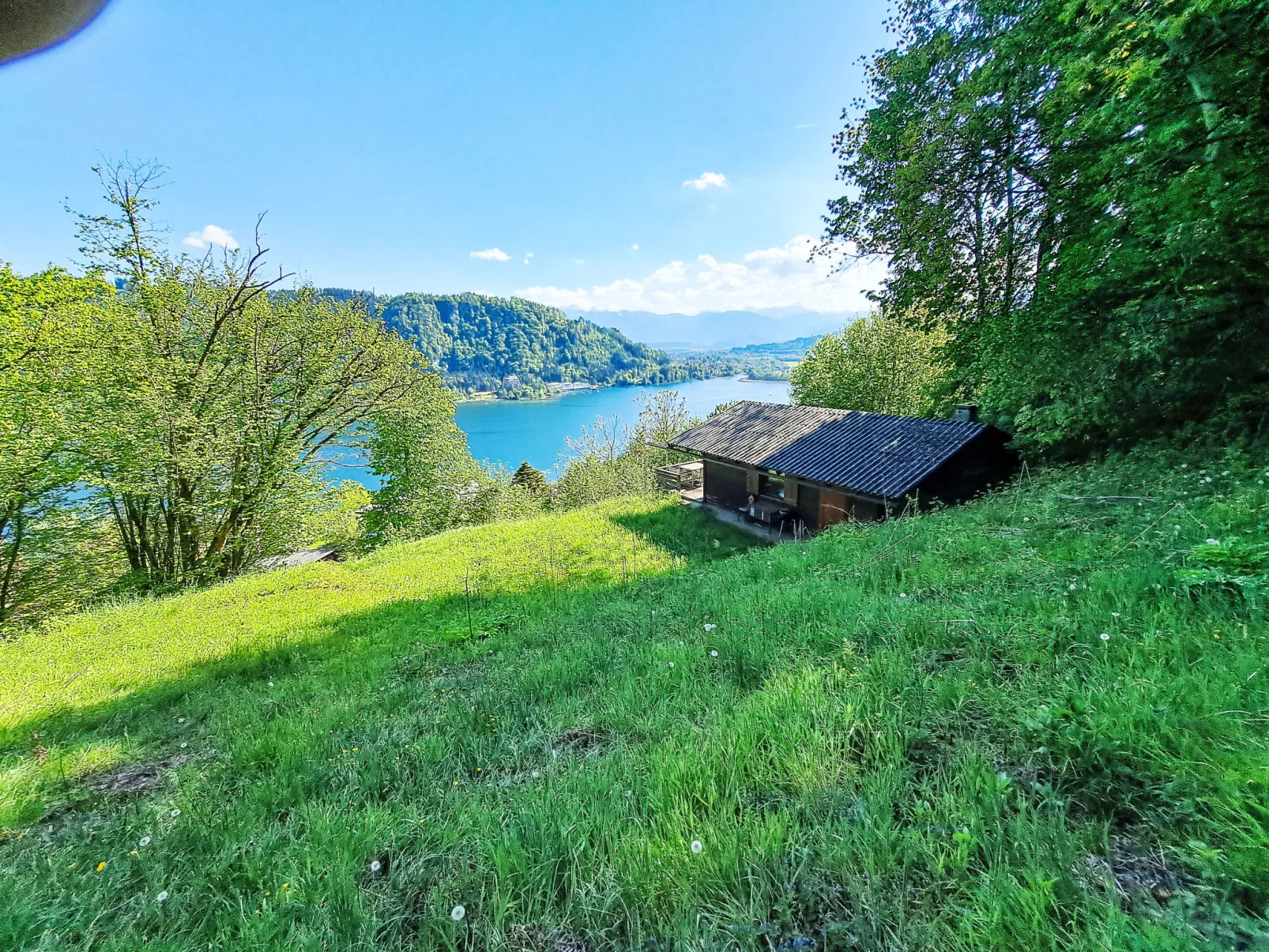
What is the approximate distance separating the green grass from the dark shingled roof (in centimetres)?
787

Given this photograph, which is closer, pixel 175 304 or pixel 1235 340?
pixel 1235 340

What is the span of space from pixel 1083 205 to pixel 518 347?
160m

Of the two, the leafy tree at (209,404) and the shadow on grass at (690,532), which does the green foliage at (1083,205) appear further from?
the leafy tree at (209,404)

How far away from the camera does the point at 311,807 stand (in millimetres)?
2561

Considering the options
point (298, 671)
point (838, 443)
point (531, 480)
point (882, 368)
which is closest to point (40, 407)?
point (298, 671)

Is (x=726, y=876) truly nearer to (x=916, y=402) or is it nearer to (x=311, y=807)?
(x=311, y=807)

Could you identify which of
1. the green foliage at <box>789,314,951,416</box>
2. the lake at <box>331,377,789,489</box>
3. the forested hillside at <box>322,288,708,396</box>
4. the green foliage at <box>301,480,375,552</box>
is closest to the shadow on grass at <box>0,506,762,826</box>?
the green foliage at <box>301,480,375,552</box>

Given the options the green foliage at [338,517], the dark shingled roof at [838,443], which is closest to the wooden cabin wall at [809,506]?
the dark shingled roof at [838,443]

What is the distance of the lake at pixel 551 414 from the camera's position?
72.6m

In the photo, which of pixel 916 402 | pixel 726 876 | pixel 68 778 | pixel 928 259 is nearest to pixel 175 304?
pixel 68 778

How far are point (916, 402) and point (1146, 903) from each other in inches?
1252

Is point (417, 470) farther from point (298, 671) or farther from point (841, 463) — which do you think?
point (841, 463)

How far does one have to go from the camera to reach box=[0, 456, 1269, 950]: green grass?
1.55 m

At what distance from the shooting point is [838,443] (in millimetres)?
15672
